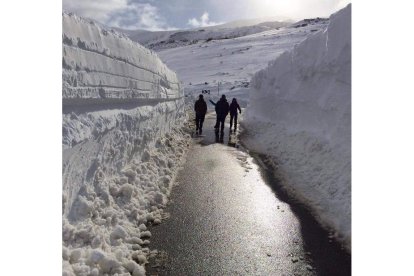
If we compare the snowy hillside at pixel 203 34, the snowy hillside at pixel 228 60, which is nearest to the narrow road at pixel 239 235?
the snowy hillside at pixel 228 60

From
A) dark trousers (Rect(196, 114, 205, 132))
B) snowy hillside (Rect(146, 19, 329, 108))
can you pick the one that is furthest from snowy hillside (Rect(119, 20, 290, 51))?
dark trousers (Rect(196, 114, 205, 132))

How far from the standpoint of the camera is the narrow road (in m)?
3.69

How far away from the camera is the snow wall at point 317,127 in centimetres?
541

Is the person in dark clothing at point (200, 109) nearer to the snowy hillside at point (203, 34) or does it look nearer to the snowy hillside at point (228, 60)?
the snowy hillside at point (228, 60)

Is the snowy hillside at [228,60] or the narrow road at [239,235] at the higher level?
the snowy hillside at [228,60]

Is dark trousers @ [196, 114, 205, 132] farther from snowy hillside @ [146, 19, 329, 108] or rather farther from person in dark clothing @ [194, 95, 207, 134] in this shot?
snowy hillside @ [146, 19, 329, 108]

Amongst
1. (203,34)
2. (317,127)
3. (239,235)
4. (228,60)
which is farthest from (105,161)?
(203,34)

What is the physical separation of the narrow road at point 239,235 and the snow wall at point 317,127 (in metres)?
0.33

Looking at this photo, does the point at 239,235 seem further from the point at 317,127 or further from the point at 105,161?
the point at 317,127

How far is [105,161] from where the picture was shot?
483 centimetres

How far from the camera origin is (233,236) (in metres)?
4.35

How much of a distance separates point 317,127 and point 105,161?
5.10m

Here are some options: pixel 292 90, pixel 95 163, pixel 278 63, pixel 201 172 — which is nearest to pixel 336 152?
pixel 201 172

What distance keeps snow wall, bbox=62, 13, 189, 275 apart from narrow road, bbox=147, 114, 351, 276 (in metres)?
0.26
